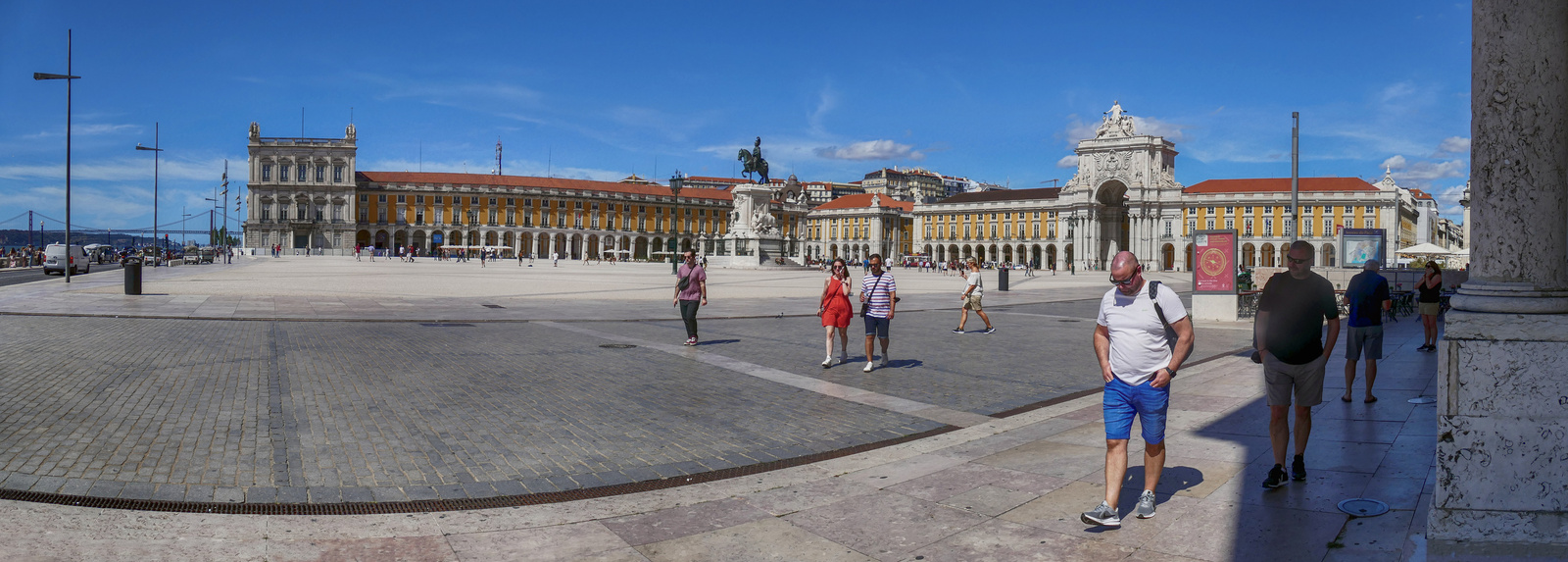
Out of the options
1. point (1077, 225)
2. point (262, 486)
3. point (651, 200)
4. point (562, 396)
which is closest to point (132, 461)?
point (262, 486)

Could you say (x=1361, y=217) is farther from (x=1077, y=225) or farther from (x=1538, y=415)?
(x=1538, y=415)

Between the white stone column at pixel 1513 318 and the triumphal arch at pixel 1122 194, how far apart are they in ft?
305

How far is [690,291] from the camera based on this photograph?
495 inches

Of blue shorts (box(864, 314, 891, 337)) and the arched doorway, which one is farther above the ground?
the arched doorway

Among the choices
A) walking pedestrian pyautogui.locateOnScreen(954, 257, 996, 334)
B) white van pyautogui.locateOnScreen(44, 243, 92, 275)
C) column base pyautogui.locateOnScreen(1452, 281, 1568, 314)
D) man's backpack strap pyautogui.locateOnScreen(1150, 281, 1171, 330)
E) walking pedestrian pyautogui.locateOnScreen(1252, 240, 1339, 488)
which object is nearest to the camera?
column base pyautogui.locateOnScreen(1452, 281, 1568, 314)

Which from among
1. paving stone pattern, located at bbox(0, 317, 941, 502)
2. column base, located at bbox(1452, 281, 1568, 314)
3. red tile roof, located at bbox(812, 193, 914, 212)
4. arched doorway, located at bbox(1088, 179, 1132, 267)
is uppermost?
red tile roof, located at bbox(812, 193, 914, 212)

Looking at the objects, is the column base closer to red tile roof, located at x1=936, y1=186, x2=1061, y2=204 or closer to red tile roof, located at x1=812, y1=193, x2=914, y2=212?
red tile roof, located at x1=936, y1=186, x2=1061, y2=204

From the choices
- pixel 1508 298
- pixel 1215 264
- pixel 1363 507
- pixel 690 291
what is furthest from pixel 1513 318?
pixel 1215 264

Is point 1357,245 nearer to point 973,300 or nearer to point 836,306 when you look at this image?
point 973,300

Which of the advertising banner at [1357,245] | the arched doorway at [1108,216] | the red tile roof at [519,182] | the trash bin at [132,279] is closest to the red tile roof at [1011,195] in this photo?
the arched doorway at [1108,216]

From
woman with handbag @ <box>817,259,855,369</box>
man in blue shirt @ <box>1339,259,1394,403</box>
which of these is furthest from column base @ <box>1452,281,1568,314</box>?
woman with handbag @ <box>817,259,855,369</box>

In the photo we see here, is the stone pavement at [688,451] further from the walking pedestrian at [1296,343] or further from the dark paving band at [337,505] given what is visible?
the walking pedestrian at [1296,343]

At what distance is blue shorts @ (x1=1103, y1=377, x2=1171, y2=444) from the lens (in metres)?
4.33

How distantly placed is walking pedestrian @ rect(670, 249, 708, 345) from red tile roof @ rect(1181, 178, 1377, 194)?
97.9 metres
